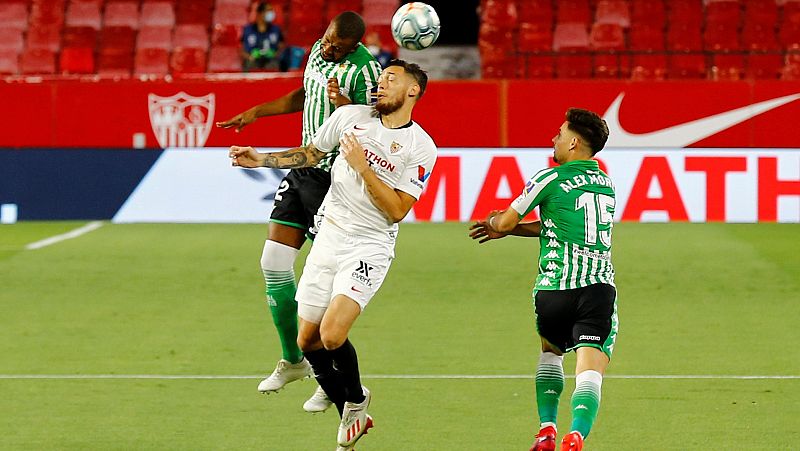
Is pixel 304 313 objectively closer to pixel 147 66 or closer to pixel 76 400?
pixel 76 400

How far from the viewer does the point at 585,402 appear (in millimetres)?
6082

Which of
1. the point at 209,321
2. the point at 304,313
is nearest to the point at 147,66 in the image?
the point at 209,321

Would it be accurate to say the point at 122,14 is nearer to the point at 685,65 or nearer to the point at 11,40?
the point at 11,40

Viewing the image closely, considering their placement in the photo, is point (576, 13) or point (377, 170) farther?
point (576, 13)

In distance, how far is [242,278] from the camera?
1274cm

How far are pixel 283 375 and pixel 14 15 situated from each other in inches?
638

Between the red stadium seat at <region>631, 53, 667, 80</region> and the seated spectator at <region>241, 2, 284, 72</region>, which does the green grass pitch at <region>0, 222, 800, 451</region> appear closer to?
the seated spectator at <region>241, 2, 284, 72</region>

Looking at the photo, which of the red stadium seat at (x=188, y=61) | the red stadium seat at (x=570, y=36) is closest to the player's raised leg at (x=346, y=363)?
the red stadium seat at (x=570, y=36)

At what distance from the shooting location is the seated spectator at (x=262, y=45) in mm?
20000

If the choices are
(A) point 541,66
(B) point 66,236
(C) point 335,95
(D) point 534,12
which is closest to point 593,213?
(C) point 335,95

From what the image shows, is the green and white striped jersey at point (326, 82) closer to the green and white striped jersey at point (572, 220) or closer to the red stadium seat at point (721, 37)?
A: the green and white striped jersey at point (572, 220)

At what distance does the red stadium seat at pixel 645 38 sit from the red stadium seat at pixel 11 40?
981 centimetres

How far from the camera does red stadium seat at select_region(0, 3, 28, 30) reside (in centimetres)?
2239

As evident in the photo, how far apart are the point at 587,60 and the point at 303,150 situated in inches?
557
